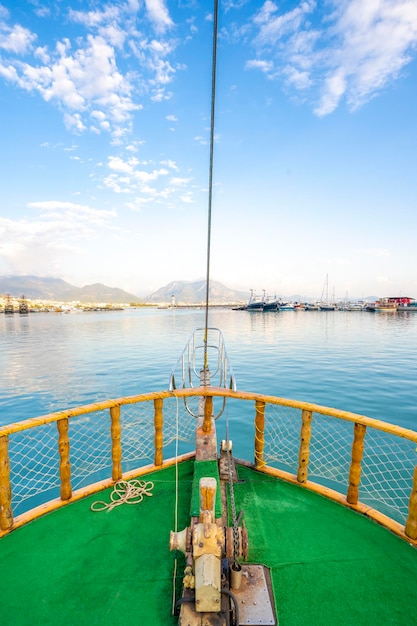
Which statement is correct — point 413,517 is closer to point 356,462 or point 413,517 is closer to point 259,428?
point 356,462

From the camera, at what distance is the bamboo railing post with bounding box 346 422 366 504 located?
380 centimetres

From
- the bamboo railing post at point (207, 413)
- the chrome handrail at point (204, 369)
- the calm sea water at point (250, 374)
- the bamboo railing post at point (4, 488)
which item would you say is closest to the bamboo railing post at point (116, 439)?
the chrome handrail at point (204, 369)

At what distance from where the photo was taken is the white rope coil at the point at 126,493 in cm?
397

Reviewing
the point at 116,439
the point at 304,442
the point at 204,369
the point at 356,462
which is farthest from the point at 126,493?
the point at 204,369

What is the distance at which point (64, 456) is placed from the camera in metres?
3.90

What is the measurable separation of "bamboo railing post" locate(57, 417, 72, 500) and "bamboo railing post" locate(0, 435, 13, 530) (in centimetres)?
57

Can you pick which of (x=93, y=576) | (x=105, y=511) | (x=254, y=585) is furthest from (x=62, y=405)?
(x=254, y=585)

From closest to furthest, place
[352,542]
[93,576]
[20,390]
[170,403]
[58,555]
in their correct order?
[93,576], [58,555], [352,542], [170,403], [20,390]

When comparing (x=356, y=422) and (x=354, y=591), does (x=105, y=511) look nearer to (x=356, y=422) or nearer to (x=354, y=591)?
(x=354, y=591)

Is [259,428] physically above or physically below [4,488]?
above

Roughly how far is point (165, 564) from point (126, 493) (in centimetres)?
128

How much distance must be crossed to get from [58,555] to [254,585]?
83.8 inches

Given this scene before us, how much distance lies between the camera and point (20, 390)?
1435cm

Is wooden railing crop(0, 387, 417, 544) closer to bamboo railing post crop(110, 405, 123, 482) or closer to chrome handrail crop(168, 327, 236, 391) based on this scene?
bamboo railing post crop(110, 405, 123, 482)
